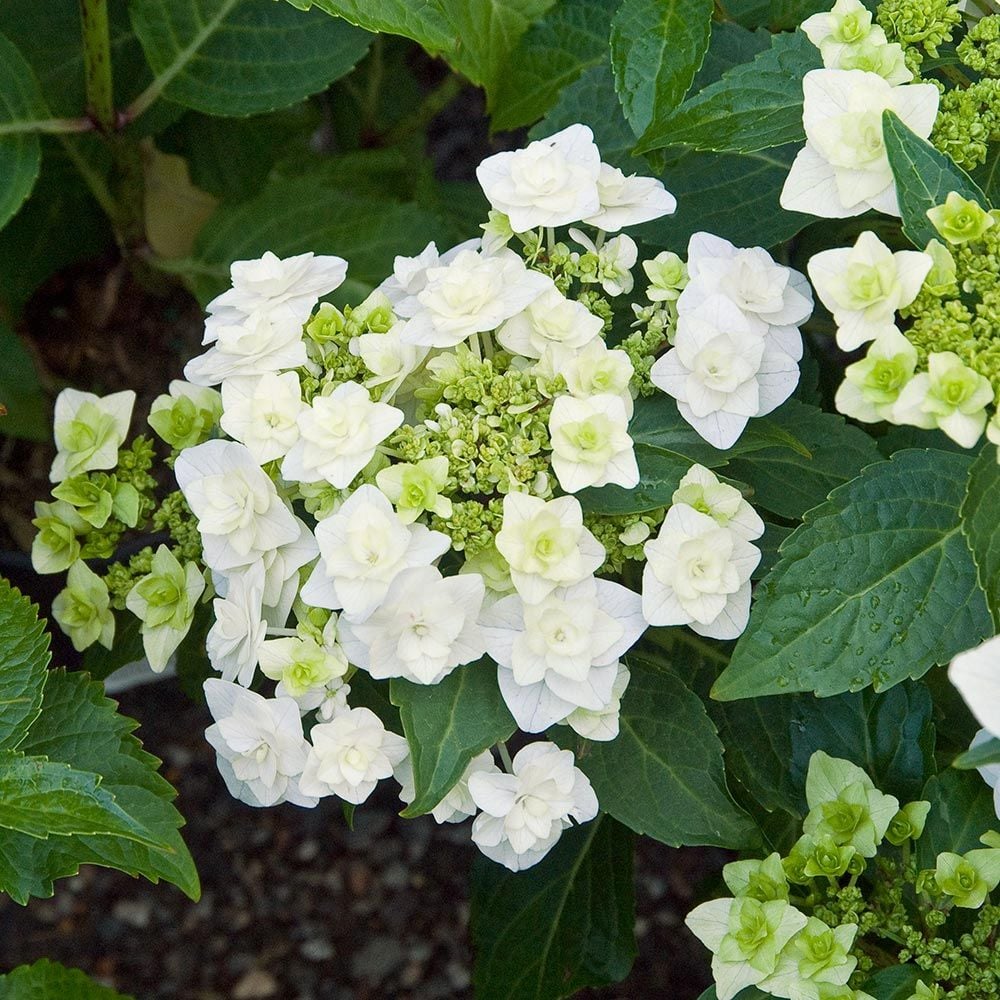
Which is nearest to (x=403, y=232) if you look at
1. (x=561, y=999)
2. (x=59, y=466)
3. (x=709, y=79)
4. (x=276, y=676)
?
(x=709, y=79)

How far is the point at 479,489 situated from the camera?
29.9 inches

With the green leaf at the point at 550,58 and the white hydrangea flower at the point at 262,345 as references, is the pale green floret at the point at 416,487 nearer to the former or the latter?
the white hydrangea flower at the point at 262,345

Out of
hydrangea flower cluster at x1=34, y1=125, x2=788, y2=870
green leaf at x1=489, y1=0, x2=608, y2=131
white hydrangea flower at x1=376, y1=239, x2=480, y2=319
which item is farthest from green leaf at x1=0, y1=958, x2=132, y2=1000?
green leaf at x1=489, y1=0, x2=608, y2=131

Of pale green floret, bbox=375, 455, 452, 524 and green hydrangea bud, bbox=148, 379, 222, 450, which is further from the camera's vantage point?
green hydrangea bud, bbox=148, 379, 222, 450

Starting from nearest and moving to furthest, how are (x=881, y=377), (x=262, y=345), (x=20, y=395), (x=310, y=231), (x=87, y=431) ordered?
(x=881, y=377) < (x=262, y=345) < (x=87, y=431) < (x=310, y=231) < (x=20, y=395)

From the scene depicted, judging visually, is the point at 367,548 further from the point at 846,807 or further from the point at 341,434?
the point at 846,807

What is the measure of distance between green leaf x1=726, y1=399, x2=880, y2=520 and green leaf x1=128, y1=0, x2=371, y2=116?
56 cm

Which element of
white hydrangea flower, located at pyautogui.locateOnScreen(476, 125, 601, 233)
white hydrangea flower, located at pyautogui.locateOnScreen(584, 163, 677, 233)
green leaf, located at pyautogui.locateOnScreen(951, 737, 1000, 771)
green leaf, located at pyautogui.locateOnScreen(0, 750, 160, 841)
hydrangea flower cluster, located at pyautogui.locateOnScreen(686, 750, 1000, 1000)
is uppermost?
white hydrangea flower, located at pyautogui.locateOnScreen(476, 125, 601, 233)

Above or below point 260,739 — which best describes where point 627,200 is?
above

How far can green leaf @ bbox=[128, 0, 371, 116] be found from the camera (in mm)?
1171

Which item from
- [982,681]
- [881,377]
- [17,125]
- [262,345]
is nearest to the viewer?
[982,681]

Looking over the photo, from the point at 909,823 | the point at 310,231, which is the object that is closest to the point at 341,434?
the point at 909,823

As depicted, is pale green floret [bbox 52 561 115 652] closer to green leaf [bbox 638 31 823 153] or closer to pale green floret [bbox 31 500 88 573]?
pale green floret [bbox 31 500 88 573]

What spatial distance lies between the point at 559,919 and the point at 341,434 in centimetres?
65
